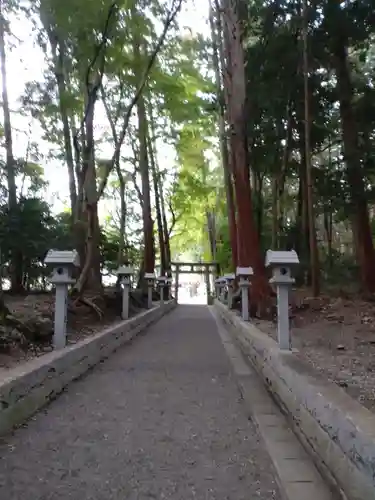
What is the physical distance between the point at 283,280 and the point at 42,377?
7.68ft

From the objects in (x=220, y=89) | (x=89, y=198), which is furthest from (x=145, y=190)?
(x=89, y=198)

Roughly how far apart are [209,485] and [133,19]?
853 centimetres

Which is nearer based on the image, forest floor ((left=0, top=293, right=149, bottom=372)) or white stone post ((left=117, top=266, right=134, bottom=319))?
forest floor ((left=0, top=293, right=149, bottom=372))

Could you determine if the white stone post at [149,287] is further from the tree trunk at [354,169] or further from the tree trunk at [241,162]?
the tree trunk at [354,169]

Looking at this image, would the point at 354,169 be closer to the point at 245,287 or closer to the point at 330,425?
the point at 245,287

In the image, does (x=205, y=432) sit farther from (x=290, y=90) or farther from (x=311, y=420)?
(x=290, y=90)

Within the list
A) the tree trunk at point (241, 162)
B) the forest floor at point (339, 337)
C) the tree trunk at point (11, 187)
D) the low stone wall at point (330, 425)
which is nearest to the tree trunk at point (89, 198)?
the forest floor at point (339, 337)

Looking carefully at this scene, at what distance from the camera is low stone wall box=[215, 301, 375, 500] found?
90.2 inches

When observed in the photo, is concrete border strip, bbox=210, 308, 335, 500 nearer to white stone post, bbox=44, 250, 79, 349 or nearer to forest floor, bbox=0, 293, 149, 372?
white stone post, bbox=44, 250, 79, 349

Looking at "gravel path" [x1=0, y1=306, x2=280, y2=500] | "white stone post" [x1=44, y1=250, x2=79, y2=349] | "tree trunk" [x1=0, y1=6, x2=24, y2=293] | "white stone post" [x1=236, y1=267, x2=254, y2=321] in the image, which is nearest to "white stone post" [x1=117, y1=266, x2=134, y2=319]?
"white stone post" [x1=236, y1=267, x2=254, y2=321]

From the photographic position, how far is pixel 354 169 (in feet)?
41.0

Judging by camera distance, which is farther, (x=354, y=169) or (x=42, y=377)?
(x=354, y=169)

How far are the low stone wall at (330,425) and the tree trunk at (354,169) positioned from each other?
26.7ft

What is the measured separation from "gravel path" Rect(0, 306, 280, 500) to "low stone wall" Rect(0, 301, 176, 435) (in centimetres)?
9
